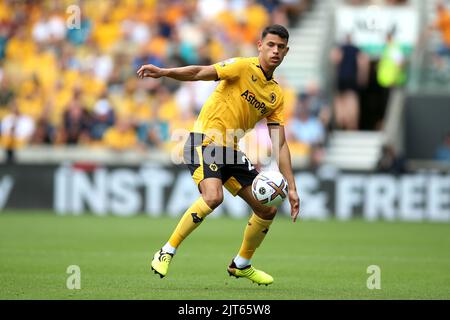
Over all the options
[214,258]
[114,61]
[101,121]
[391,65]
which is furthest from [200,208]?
[114,61]

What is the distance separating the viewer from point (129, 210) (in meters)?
22.4

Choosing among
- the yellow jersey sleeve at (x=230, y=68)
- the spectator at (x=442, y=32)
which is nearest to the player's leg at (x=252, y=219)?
the yellow jersey sleeve at (x=230, y=68)

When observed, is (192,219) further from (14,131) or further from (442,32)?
(442,32)

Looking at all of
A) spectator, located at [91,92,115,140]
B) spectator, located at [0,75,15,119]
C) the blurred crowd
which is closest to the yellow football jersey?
the blurred crowd

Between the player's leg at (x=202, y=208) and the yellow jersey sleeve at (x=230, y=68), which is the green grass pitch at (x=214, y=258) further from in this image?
the yellow jersey sleeve at (x=230, y=68)

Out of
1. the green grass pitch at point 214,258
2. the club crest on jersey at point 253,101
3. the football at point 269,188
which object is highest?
the club crest on jersey at point 253,101

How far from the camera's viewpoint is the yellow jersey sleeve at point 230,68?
9820mm

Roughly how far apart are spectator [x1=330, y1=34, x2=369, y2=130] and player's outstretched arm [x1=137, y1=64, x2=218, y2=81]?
14228 millimetres

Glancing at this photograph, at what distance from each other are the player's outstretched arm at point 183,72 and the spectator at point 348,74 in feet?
46.7

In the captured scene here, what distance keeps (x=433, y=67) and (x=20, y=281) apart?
1451cm

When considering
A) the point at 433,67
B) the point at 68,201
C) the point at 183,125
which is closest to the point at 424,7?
the point at 433,67

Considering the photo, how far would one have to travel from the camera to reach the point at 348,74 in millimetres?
23703

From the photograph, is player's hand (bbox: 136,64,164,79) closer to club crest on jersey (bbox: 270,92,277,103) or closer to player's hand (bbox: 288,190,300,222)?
club crest on jersey (bbox: 270,92,277,103)

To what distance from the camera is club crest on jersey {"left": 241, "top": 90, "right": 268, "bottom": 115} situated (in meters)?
10.0
